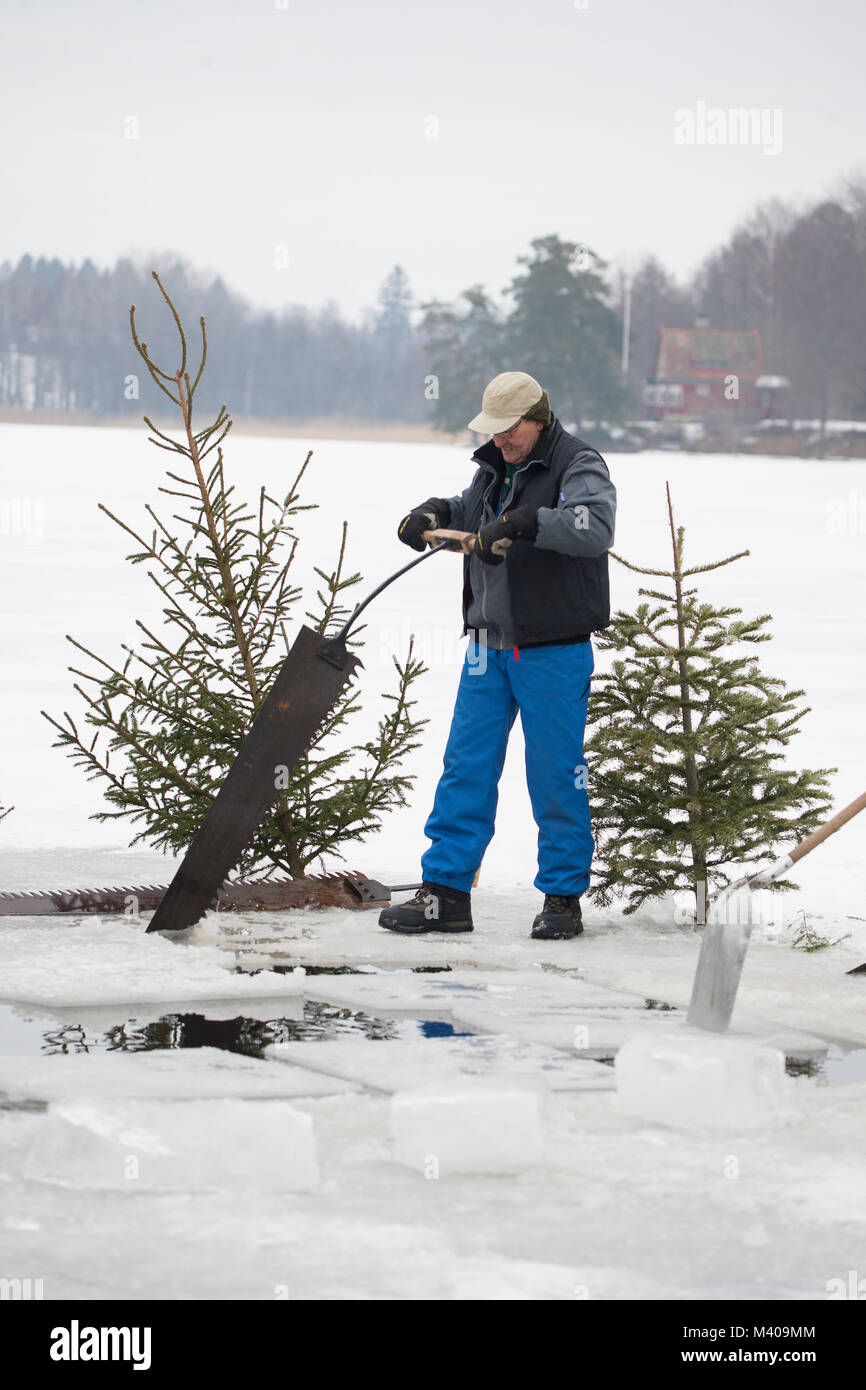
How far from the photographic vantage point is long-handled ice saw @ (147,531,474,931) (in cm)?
621

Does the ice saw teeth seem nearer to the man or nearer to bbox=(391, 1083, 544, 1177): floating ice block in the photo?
Result: the man

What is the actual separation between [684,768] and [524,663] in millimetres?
947

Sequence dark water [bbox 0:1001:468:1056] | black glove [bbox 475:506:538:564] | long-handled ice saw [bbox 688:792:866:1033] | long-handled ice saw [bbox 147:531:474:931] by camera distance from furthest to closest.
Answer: long-handled ice saw [bbox 147:531:474:931] → black glove [bbox 475:506:538:564] → long-handled ice saw [bbox 688:792:866:1033] → dark water [bbox 0:1001:468:1056]

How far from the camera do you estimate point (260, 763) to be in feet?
20.5

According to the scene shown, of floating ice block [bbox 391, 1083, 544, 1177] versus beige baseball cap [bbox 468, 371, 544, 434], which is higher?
beige baseball cap [bbox 468, 371, 544, 434]

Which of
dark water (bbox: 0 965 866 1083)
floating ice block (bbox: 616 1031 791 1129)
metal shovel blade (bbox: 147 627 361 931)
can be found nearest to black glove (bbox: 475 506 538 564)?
metal shovel blade (bbox: 147 627 361 931)

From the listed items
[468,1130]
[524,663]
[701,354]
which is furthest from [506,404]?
[701,354]

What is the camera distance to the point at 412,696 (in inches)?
523

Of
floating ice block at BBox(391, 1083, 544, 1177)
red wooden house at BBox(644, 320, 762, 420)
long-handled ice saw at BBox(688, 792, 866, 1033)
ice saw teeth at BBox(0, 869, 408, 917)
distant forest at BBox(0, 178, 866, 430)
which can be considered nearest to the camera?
floating ice block at BBox(391, 1083, 544, 1177)

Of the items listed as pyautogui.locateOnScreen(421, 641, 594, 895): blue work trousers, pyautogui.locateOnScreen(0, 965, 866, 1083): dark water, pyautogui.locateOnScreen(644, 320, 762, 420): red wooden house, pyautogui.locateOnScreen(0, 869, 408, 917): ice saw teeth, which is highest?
pyautogui.locateOnScreen(644, 320, 762, 420): red wooden house

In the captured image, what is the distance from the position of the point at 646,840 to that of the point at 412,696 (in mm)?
6508

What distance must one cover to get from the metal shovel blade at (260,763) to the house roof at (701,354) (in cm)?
9562

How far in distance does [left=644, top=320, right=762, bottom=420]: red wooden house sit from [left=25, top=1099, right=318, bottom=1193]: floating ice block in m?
93.2

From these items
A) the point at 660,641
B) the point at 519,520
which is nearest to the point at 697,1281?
the point at 519,520
